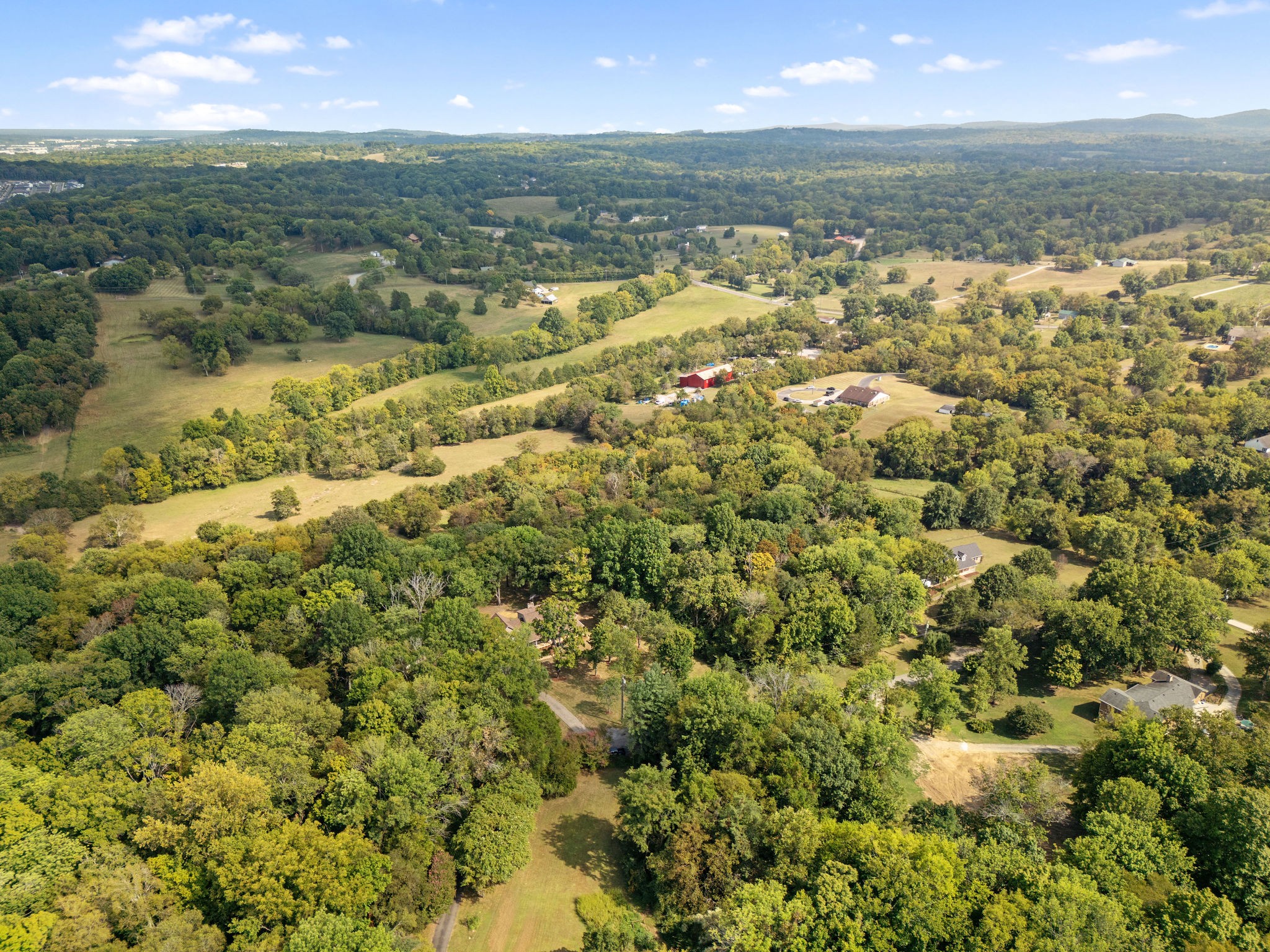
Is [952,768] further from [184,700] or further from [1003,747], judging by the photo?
[184,700]

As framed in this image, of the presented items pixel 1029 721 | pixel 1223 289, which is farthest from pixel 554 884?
pixel 1223 289

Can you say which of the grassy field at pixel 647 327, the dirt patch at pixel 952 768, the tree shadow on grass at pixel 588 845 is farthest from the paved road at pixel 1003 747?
the grassy field at pixel 647 327

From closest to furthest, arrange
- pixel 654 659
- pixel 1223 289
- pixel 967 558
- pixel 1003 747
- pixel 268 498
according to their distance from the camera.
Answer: pixel 1003 747
pixel 654 659
pixel 967 558
pixel 268 498
pixel 1223 289

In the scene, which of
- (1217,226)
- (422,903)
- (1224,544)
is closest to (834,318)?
(1224,544)

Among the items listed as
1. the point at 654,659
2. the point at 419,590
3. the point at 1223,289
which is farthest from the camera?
the point at 1223,289

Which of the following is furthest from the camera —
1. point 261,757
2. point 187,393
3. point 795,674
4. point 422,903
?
point 187,393

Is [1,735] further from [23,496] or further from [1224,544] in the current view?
[1224,544]

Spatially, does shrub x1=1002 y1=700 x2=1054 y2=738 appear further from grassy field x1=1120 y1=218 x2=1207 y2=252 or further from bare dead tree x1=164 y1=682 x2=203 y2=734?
grassy field x1=1120 y1=218 x2=1207 y2=252

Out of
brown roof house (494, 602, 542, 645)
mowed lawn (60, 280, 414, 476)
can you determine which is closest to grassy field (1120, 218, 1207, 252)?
mowed lawn (60, 280, 414, 476)
